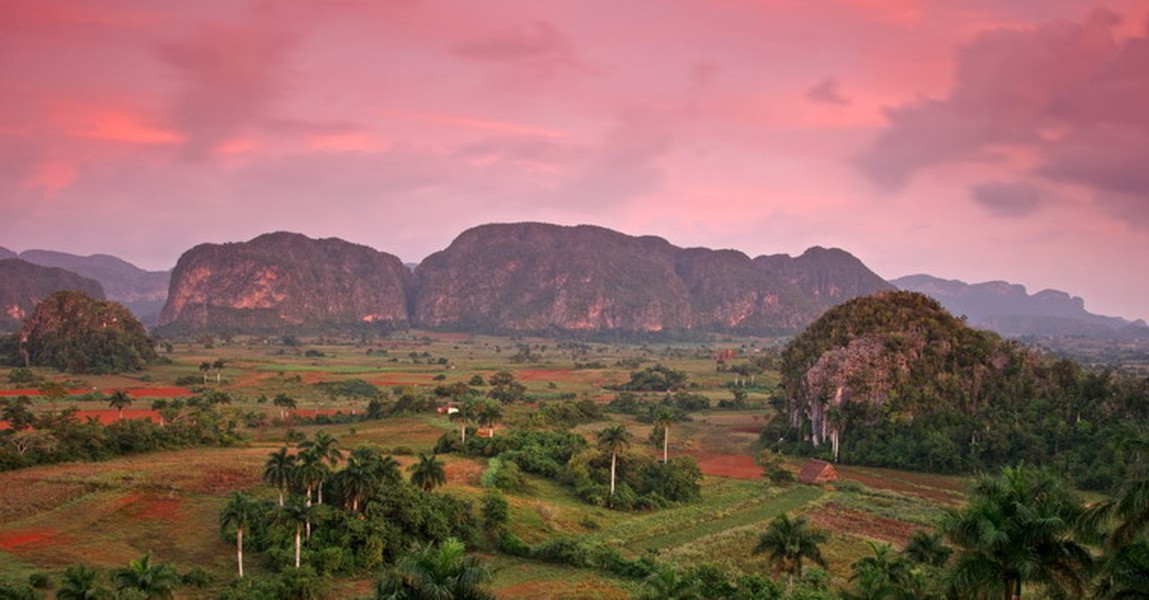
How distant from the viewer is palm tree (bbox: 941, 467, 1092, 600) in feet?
53.4

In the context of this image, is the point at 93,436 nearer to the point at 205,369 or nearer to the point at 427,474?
the point at 427,474

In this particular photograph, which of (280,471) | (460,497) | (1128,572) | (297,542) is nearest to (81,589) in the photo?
(297,542)

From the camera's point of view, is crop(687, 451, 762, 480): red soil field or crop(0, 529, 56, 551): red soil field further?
crop(687, 451, 762, 480): red soil field

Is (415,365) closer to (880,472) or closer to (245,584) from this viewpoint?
(880,472)

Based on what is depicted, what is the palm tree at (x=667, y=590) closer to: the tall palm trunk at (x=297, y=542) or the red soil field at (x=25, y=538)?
the tall palm trunk at (x=297, y=542)

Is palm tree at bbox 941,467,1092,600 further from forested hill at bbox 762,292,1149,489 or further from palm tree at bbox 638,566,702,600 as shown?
forested hill at bbox 762,292,1149,489

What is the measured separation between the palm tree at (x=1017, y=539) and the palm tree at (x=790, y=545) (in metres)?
12.9

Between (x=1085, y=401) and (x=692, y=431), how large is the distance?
40.7 meters

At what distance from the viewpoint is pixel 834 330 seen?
80625 mm

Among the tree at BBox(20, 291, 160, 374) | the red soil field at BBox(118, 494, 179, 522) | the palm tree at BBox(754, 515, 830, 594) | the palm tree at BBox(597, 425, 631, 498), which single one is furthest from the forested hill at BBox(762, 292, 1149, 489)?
the tree at BBox(20, 291, 160, 374)

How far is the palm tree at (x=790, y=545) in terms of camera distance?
98.1 feet

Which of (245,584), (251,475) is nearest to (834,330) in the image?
(251,475)

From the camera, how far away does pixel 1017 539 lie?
1664 centimetres

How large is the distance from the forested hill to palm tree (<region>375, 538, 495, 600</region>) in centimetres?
5782
